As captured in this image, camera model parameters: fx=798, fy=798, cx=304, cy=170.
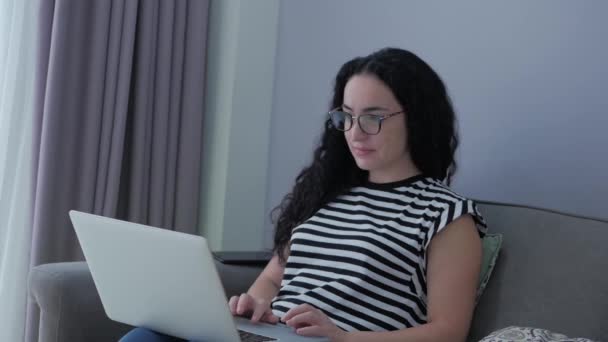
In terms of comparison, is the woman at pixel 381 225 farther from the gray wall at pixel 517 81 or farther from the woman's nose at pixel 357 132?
the gray wall at pixel 517 81

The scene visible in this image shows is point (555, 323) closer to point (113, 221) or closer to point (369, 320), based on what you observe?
point (369, 320)

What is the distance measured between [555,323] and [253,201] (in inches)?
58.4

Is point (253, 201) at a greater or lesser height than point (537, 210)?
lesser

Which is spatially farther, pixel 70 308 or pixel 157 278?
pixel 70 308

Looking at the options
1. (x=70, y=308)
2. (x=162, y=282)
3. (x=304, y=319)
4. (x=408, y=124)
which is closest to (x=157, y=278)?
(x=162, y=282)

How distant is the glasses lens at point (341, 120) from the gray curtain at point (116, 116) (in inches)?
38.1

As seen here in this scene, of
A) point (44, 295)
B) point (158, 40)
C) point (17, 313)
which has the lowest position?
point (17, 313)

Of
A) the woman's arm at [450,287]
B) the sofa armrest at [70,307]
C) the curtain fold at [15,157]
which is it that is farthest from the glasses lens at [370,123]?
the curtain fold at [15,157]

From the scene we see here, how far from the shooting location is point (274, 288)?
6.29 ft

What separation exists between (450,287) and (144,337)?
601 mm

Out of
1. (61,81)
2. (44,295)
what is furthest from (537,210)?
(61,81)

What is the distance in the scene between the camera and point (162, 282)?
4.55ft

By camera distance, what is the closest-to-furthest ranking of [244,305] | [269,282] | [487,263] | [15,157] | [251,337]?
[251,337] < [244,305] < [487,263] < [269,282] < [15,157]

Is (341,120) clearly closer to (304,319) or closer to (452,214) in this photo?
(452,214)
